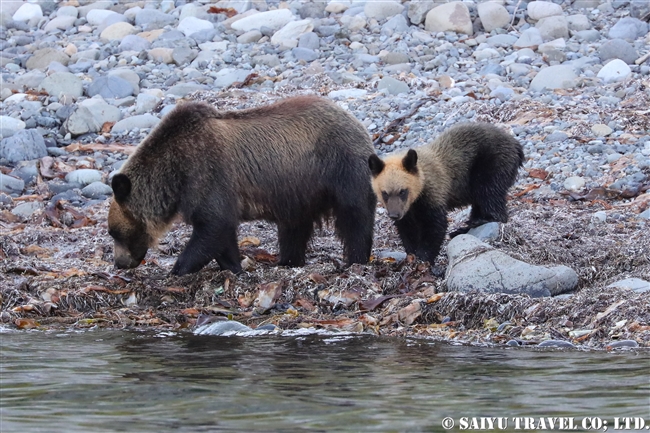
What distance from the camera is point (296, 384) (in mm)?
6211

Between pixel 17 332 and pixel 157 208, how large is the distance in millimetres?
1740

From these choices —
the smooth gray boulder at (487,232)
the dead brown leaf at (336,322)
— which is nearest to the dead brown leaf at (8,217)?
the dead brown leaf at (336,322)

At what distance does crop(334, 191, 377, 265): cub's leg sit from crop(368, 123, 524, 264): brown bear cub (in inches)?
10.3

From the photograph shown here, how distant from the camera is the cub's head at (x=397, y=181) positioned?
388 inches

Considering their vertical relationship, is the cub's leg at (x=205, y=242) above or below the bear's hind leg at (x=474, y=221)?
above

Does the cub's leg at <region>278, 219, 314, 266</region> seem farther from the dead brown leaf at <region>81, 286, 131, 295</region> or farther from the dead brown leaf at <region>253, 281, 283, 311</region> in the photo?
the dead brown leaf at <region>81, 286, 131, 295</region>

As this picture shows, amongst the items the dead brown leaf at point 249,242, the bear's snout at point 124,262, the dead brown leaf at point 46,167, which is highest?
the dead brown leaf at point 46,167

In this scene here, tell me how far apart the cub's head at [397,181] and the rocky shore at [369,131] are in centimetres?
56

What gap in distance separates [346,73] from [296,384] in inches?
439

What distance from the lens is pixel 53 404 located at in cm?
575

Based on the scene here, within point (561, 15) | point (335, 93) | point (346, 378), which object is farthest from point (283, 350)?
point (561, 15)

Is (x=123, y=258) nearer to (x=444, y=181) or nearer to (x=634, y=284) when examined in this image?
(x=444, y=181)

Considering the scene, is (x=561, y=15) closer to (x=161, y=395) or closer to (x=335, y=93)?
(x=335, y=93)

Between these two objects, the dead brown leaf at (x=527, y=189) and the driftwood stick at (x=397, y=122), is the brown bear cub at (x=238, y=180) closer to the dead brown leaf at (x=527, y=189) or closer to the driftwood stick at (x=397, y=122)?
the dead brown leaf at (x=527, y=189)
